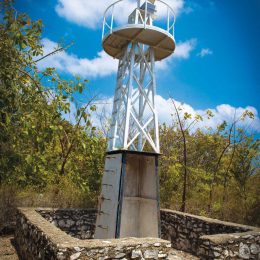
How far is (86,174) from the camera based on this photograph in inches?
524

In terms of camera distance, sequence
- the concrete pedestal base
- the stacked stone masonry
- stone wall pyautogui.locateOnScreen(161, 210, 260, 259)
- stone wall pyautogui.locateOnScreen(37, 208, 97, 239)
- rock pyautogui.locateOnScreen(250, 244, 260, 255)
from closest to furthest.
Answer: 1. the stacked stone masonry
2. stone wall pyautogui.locateOnScreen(161, 210, 260, 259)
3. rock pyautogui.locateOnScreen(250, 244, 260, 255)
4. the concrete pedestal base
5. stone wall pyautogui.locateOnScreen(37, 208, 97, 239)

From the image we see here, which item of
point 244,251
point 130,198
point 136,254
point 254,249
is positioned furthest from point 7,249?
point 254,249

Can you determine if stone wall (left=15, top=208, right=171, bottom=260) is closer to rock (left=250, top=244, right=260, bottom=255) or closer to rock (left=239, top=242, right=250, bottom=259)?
rock (left=239, top=242, right=250, bottom=259)

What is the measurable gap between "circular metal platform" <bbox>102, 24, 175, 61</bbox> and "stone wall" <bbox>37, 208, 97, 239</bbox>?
5.79 meters

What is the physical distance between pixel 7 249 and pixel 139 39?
7.46m

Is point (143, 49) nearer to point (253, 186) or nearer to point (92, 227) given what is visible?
point (92, 227)

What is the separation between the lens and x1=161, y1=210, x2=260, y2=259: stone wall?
6.02m

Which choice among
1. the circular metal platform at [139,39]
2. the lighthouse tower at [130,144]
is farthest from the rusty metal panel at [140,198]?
the circular metal platform at [139,39]

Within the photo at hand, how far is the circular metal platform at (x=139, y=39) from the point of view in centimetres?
880

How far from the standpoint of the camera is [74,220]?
32.7 feet

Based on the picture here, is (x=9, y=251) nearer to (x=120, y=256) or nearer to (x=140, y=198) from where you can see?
(x=140, y=198)

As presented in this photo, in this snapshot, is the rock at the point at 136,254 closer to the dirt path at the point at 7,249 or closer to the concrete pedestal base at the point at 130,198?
the concrete pedestal base at the point at 130,198

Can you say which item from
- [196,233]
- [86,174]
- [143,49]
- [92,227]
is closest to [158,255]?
[196,233]

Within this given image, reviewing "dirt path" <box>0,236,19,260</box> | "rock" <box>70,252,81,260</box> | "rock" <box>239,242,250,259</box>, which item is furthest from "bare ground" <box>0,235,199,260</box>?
"rock" <box>70,252,81,260</box>
